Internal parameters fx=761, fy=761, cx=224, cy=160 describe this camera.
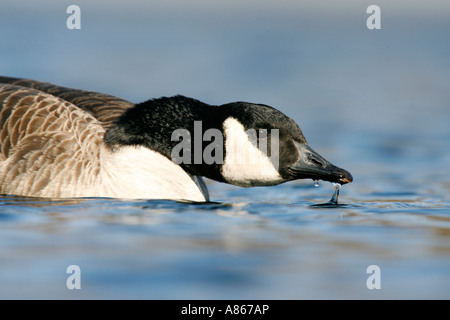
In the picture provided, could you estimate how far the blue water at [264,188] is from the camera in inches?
242

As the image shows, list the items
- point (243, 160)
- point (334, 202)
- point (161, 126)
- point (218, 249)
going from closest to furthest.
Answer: point (218, 249)
point (243, 160)
point (161, 126)
point (334, 202)

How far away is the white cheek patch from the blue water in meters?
0.35

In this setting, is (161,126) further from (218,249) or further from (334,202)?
(218,249)

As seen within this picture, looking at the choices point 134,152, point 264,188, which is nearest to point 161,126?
point 134,152

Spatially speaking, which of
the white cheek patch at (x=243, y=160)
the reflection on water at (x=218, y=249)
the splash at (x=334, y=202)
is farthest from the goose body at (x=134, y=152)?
the splash at (x=334, y=202)

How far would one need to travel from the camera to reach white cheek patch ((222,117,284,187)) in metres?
8.47

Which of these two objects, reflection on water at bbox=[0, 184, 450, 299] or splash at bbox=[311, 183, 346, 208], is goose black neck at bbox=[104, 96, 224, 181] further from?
splash at bbox=[311, 183, 346, 208]

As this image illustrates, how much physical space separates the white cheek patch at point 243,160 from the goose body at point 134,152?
1 cm

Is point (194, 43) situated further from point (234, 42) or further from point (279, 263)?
point (279, 263)

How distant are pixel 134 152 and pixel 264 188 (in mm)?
2289

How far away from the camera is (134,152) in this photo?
877 centimetres

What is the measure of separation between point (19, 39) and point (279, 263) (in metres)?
14.2

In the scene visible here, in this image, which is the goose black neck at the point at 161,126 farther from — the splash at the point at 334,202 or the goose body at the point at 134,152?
the splash at the point at 334,202

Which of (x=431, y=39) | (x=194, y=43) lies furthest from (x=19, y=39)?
(x=431, y=39)
